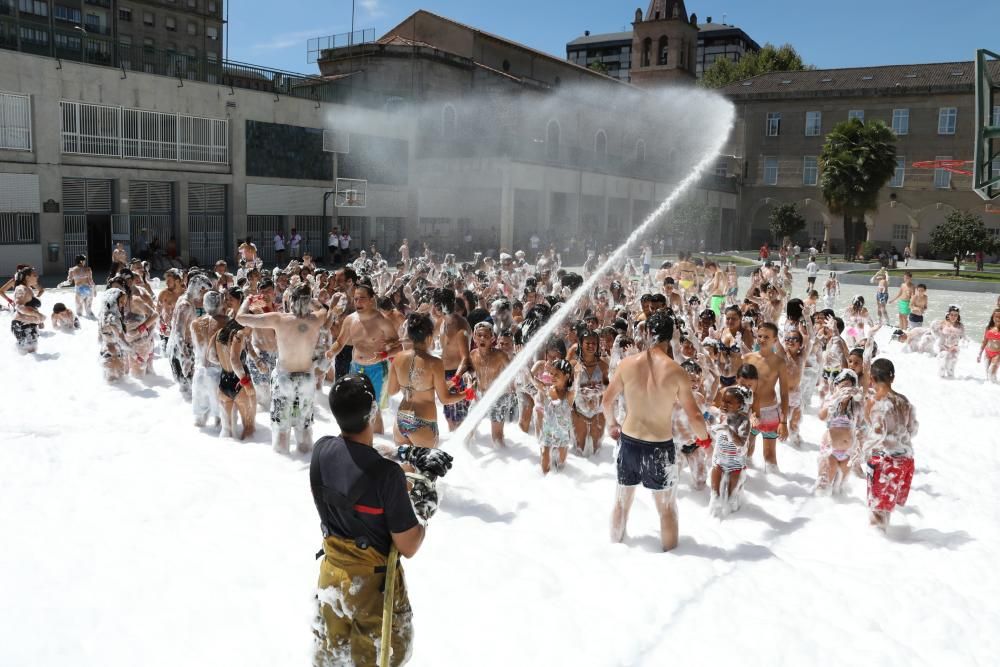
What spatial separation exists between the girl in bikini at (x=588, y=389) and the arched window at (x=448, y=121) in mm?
32162

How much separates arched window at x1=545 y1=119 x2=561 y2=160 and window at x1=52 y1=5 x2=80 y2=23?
2845 cm

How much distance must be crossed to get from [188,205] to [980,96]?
80.0 feet

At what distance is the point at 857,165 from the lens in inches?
1619

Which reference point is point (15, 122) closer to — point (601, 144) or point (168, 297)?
point (168, 297)

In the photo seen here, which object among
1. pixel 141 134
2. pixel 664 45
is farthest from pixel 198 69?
pixel 664 45

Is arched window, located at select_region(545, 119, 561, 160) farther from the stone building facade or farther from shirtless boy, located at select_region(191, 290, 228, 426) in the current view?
shirtless boy, located at select_region(191, 290, 228, 426)

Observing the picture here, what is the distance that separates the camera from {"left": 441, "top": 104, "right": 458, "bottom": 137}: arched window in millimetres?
38312

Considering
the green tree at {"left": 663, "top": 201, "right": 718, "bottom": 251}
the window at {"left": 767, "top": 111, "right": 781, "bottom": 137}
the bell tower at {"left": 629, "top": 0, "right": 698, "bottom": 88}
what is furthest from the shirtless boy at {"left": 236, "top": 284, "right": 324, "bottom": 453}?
the bell tower at {"left": 629, "top": 0, "right": 698, "bottom": 88}

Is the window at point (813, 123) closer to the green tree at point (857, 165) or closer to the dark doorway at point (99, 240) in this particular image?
the green tree at point (857, 165)

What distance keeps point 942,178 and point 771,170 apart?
9658mm

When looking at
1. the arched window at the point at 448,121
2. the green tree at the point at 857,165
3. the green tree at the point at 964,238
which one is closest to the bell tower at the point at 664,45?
the green tree at the point at 857,165

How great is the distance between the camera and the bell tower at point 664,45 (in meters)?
56.7

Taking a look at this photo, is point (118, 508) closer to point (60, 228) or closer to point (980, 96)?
point (980, 96)

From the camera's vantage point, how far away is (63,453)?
736cm
